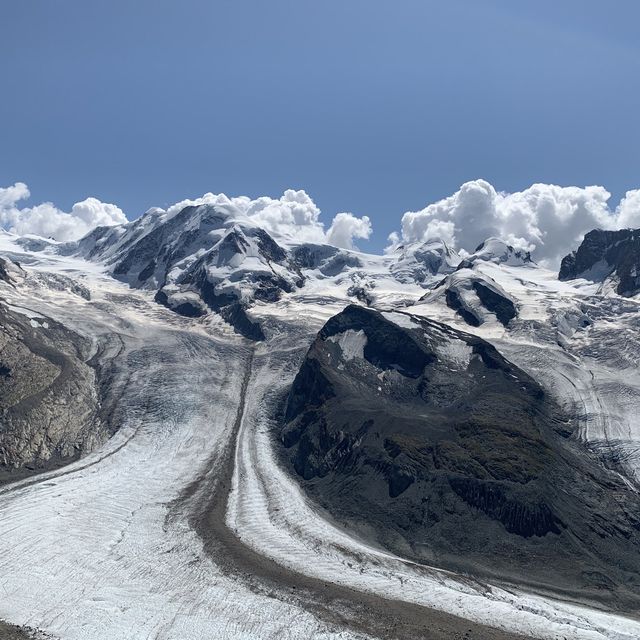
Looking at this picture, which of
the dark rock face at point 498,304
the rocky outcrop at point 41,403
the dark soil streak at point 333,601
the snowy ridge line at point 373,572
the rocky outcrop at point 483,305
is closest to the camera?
the dark soil streak at point 333,601

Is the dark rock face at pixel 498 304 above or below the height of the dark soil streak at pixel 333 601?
above

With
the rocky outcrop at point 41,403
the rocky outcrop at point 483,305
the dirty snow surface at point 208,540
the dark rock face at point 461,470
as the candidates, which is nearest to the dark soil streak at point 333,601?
the dirty snow surface at point 208,540

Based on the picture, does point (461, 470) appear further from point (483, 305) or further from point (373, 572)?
point (483, 305)

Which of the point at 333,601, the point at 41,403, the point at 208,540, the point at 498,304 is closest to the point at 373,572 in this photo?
the point at 333,601

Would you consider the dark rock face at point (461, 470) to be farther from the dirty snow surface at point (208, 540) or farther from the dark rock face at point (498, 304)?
the dark rock face at point (498, 304)

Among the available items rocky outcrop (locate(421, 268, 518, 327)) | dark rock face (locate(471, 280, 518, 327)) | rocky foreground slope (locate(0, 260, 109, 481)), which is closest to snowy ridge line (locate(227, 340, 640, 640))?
rocky foreground slope (locate(0, 260, 109, 481))

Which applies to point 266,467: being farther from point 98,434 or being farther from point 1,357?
point 1,357

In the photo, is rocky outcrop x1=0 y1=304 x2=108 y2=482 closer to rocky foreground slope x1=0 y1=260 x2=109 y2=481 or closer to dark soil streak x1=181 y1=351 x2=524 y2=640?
rocky foreground slope x1=0 y1=260 x2=109 y2=481
